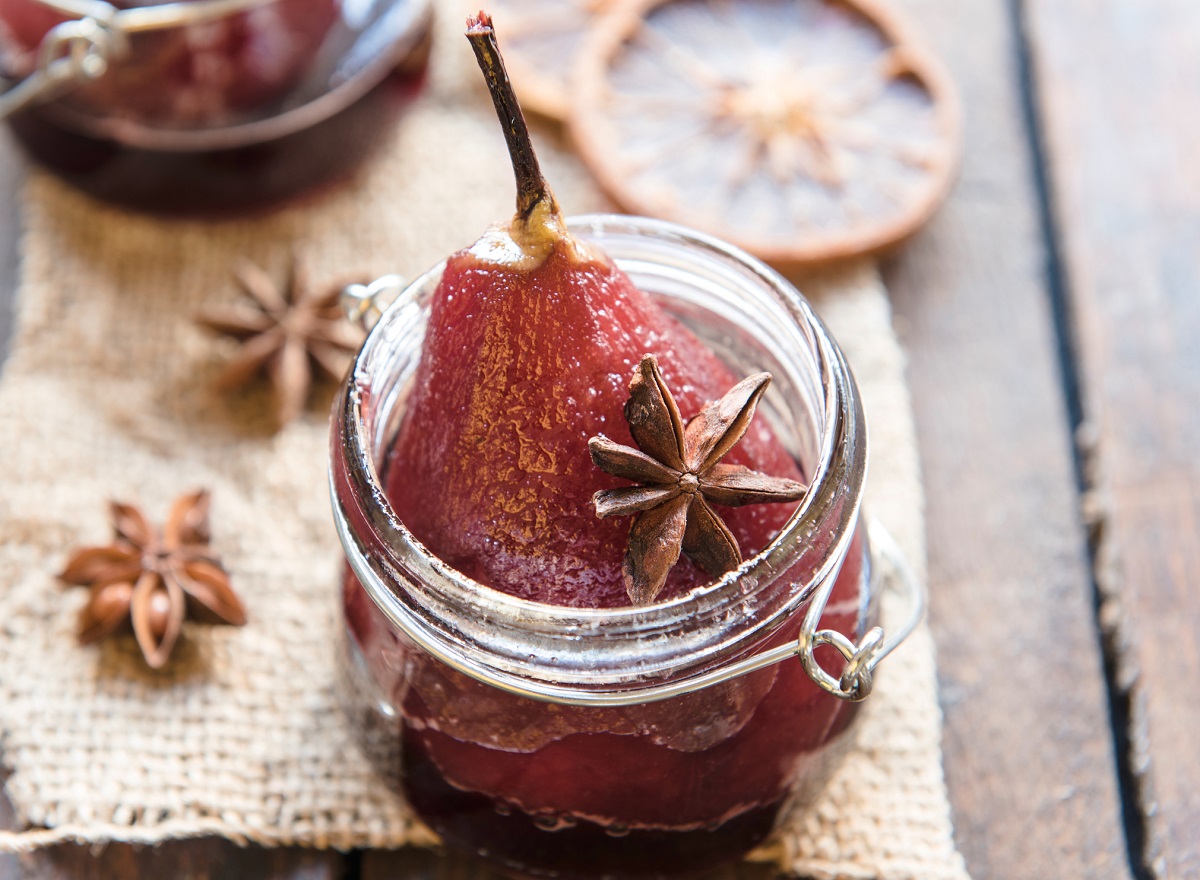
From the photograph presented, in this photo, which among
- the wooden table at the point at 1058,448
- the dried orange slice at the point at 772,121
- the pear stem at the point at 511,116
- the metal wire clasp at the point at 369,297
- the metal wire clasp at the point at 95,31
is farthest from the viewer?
the dried orange slice at the point at 772,121

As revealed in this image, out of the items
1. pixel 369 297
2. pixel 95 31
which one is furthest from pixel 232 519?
pixel 95 31

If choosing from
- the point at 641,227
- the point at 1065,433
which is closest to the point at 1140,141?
the point at 1065,433

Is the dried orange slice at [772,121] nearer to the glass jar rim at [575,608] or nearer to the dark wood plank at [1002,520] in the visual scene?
the dark wood plank at [1002,520]

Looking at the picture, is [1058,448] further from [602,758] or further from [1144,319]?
[602,758]

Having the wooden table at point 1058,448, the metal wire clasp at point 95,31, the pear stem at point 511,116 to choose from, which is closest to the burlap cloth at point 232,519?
the wooden table at point 1058,448

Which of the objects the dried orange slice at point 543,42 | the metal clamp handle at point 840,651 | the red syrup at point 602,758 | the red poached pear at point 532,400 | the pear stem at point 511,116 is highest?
the dried orange slice at point 543,42

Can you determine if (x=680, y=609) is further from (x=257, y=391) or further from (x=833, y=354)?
(x=257, y=391)
